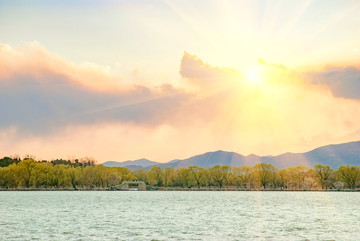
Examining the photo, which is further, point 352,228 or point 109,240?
point 352,228

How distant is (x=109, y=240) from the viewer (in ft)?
146

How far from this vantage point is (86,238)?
45531mm

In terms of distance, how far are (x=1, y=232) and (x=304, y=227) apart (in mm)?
39856

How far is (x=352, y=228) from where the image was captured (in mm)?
57000

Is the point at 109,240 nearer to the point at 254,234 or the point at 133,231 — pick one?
the point at 133,231

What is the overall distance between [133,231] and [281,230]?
1909cm

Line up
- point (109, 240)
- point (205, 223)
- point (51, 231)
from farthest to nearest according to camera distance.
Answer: point (205, 223)
point (51, 231)
point (109, 240)

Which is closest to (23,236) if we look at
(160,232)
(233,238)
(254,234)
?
(160,232)

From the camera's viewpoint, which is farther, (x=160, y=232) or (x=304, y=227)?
(x=304, y=227)

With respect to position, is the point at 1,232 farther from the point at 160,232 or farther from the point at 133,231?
the point at 160,232

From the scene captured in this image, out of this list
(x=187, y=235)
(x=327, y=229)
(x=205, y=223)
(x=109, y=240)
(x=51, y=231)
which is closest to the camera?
(x=109, y=240)

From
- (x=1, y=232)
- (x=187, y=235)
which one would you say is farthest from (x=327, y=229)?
(x=1, y=232)

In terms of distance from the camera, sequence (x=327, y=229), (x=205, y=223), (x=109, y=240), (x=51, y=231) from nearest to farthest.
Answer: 1. (x=109, y=240)
2. (x=51, y=231)
3. (x=327, y=229)
4. (x=205, y=223)

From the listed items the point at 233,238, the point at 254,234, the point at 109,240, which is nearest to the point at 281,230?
the point at 254,234
